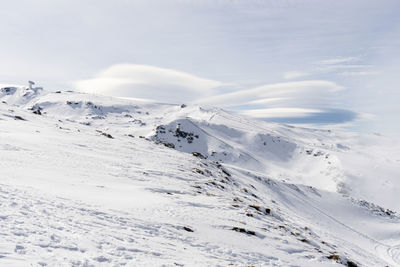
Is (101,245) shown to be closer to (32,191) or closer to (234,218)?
(32,191)

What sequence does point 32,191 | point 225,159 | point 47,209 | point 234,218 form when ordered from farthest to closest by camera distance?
point 225,159 < point 234,218 < point 32,191 < point 47,209

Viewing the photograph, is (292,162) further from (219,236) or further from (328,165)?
(219,236)

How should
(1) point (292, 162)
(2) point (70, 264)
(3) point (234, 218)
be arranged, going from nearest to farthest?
(2) point (70, 264) → (3) point (234, 218) → (1) point (292, 162)

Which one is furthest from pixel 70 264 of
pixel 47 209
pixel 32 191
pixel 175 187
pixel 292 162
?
pixel 292 162

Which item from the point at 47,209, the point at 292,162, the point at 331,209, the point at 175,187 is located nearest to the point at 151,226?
the point at 47,209

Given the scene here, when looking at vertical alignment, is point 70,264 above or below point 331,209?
above

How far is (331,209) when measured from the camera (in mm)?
60250

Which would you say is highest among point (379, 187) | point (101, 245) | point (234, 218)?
point (101, 245)

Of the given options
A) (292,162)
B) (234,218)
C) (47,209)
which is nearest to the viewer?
(47,209)

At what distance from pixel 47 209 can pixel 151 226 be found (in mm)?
4171

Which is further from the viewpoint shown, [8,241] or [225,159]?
[225,159]

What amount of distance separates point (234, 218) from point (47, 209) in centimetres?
978

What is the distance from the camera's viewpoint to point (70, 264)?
757 cm

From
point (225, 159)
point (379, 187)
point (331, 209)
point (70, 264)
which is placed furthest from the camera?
point (225, 159)
